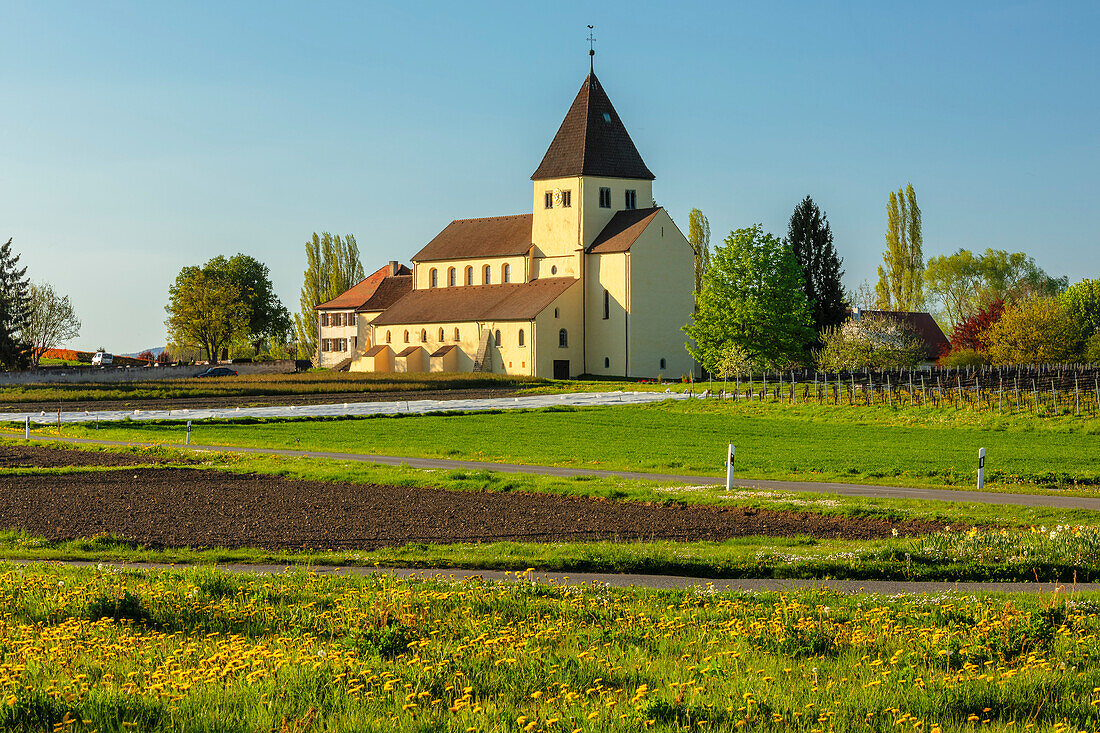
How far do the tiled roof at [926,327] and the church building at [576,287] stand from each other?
71.2 ft

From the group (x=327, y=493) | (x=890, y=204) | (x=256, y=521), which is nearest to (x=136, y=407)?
(x=327, y=493)

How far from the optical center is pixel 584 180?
89.7 meters

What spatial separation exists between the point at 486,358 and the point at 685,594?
77.8m

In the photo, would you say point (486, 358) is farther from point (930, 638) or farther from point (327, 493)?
point (930, 638)

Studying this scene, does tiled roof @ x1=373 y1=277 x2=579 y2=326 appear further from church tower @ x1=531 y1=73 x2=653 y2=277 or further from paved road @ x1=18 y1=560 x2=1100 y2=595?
paved road @ x1=18 y1=560 x2=1100 y2=595

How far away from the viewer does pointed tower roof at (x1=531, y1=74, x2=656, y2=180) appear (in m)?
90.2

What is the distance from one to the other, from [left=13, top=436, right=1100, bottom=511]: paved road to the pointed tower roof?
59900 millimetres

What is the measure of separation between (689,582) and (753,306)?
2293 inches

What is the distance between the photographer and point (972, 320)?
294 feet

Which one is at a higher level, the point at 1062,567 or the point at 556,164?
the point at 556,164

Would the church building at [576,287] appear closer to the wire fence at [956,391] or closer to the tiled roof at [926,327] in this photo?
the tiled roof at [926,327]

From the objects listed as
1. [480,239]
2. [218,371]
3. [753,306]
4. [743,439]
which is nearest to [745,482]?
[743,439]

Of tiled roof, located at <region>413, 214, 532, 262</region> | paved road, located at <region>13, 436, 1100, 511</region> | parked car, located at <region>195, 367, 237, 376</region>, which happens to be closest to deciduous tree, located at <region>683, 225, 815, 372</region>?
tiled roof, located at <region>413, 214, 532, 262</region>

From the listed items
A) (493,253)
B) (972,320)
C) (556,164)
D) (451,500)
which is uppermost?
(556,164)
